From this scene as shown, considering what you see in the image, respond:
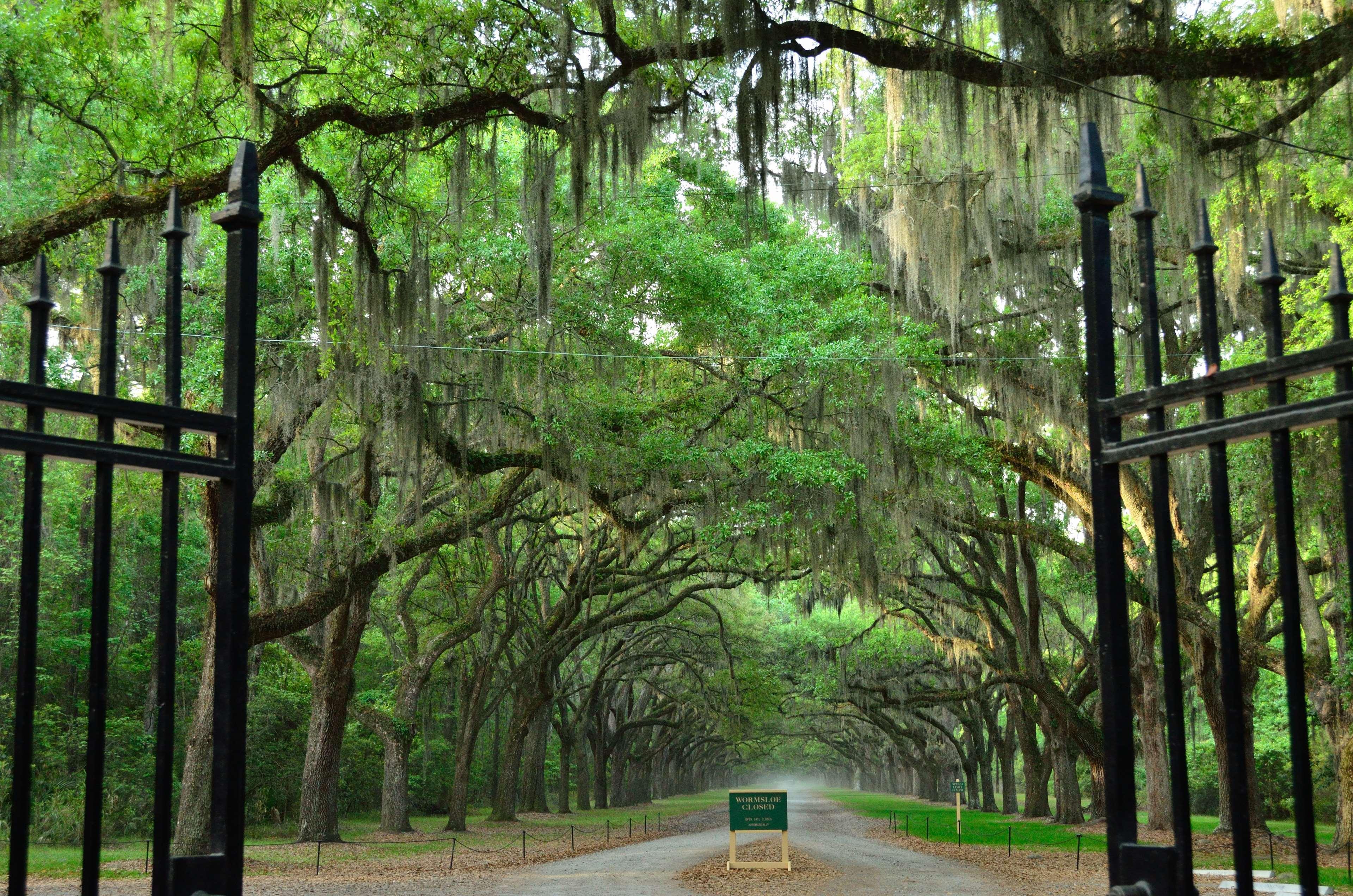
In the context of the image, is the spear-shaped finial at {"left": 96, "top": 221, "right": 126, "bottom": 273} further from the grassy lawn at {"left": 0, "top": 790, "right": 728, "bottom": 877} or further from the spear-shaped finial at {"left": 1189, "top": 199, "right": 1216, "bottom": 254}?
the grassy lawn at {"left": 0, "top": 790, "right": 728, "bottom": 877}

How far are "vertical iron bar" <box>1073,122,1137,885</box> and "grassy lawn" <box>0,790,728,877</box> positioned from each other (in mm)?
9389

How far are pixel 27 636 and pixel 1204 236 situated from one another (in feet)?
9.58

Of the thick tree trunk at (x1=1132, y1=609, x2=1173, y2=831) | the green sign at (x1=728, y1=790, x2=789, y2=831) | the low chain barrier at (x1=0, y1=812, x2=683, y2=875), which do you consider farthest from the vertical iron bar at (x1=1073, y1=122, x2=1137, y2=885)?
the thick tree trunk at (x1=1132, y1=609, x2=1173, y2=831)

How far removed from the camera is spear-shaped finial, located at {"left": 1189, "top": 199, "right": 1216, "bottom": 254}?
268 centimetres

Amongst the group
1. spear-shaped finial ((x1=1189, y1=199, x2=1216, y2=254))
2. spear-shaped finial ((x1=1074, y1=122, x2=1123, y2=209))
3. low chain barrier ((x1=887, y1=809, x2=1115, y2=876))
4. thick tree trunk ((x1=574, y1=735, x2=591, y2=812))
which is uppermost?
spear-shaped finial ((x1=1074, y1=122, x2=1123, y2=209))

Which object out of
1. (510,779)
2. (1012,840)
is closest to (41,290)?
(1012,840)

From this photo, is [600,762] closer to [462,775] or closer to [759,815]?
[462,775]

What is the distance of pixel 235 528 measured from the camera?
9.78ft

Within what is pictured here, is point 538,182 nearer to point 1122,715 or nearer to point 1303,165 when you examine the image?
point 1303,165

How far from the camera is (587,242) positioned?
16.7 meters

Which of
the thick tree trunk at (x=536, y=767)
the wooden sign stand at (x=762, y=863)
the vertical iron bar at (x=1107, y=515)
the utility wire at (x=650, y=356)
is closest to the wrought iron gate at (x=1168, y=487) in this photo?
the vertical iron bar at (x=1107, y=515)

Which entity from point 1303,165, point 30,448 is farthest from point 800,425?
point 30,448

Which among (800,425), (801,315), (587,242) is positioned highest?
(587,242)

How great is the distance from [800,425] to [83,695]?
21692 mm
